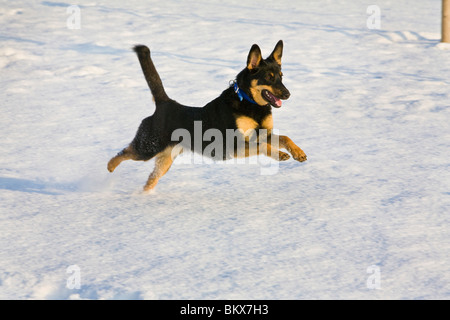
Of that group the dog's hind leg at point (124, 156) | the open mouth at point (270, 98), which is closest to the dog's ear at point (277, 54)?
the open mouth at point (270, 98)

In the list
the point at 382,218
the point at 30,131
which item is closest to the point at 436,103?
the point at 382,218

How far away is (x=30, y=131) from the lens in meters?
6.50

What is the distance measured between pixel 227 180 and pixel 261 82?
1096mm

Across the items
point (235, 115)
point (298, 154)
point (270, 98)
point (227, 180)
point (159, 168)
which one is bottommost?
point (227, 180)

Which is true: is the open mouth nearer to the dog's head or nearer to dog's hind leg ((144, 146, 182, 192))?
the dog's head

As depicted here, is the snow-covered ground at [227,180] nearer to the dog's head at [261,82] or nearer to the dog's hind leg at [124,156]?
the dog's hind leg at [124,156]

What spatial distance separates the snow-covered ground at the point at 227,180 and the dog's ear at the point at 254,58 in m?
1.01

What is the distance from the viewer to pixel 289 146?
14.5 ft

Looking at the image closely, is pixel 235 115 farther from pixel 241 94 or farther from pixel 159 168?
pixel 159 168

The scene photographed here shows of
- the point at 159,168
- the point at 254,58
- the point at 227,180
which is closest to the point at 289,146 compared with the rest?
the point at 254,58

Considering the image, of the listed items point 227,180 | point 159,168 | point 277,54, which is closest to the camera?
point 277,54

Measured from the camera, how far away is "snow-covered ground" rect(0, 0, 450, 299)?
3357 millimetres

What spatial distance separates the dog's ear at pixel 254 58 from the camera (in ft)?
14.3

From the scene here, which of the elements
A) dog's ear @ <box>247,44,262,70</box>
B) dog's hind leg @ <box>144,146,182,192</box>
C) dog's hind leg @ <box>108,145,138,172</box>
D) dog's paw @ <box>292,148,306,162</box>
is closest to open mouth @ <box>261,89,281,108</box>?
dog's ear @ <box>247,44,262,70</box>
